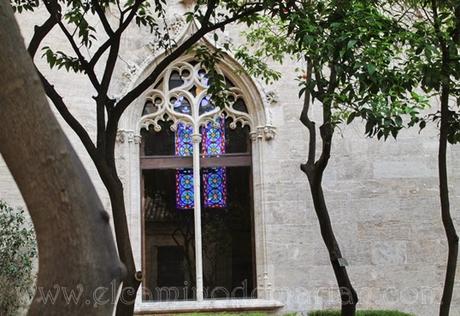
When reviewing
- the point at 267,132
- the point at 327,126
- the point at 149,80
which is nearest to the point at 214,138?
the point at 267,132

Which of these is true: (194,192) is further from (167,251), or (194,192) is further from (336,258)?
(336,258)

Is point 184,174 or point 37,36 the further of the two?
point 184,174

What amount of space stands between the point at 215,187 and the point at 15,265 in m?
2.95

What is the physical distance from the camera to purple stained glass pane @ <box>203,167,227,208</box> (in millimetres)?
9898

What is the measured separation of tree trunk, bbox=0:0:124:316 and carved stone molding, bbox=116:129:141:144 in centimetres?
752

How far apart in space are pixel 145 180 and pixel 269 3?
4851 mm

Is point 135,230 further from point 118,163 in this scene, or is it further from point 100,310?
point 100,310

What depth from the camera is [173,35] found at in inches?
394

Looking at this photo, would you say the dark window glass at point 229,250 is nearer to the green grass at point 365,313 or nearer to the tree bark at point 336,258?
the green grass at point 365,313

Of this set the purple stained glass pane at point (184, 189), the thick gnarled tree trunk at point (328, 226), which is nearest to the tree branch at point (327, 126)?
the thick gnarled tree trunk at point (328, 226)

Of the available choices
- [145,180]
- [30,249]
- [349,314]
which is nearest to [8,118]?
[349,314]

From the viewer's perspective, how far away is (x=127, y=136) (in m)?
9.83

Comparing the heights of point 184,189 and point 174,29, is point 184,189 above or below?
below

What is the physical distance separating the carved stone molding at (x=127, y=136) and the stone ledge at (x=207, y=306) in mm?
2303
